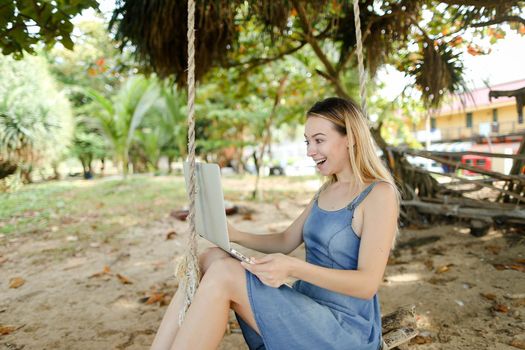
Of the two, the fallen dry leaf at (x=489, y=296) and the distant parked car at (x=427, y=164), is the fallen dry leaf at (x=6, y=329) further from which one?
the distant parked car at (x=427, y=164)

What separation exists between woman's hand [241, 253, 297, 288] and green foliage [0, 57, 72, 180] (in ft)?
24.1

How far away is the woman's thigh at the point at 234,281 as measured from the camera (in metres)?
1.11

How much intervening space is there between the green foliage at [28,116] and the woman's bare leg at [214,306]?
7217 millimetres

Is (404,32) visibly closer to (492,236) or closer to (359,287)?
Result: (492,236)

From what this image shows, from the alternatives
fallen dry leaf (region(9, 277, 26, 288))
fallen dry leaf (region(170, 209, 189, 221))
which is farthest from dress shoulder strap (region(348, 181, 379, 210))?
fallen dry leaf (region(170, 209, 189, 221))

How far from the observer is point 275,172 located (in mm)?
12914

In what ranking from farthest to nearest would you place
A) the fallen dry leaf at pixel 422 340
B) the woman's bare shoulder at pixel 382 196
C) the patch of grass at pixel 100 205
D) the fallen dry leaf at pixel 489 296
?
the patch of grass at pixel 100 205 → the fallen dry leaf at pixel 489 296 → the fallen dry leaf at pixel 422 340 → the woman's bare shoulder at pixel 382 196

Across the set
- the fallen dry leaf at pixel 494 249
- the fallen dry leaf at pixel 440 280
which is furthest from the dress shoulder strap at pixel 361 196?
the fallen dry leaf at pixel 494 249

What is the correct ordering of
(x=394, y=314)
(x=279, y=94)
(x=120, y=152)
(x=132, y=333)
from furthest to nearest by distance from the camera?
(x=120, y=152) → (x=279, y=94) → (x=132, y=333) → (x=394, y=314)

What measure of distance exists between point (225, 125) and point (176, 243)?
7768mm

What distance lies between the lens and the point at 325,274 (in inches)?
41.6

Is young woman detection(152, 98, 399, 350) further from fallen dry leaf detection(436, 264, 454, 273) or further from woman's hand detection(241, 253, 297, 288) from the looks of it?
fallen dry leaf detection(436, 264, 454, 273)

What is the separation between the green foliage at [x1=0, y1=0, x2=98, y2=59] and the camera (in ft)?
5.75

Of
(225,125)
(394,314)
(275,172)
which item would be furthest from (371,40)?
(275,172)
